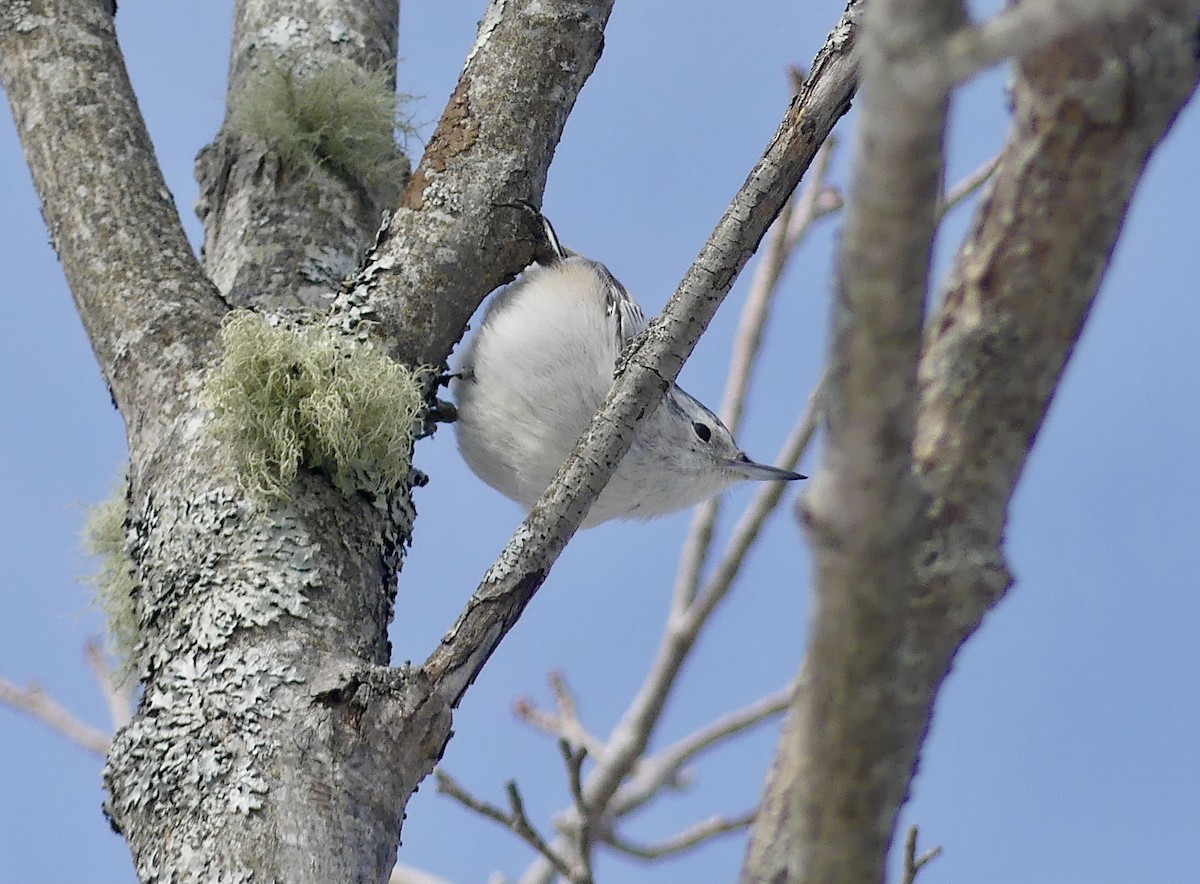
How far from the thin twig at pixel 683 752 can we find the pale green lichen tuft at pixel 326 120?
1.76 m

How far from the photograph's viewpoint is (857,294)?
85 centimetres

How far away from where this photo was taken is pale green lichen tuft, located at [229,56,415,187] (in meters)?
3.33

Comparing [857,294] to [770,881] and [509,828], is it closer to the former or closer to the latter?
[770,881]

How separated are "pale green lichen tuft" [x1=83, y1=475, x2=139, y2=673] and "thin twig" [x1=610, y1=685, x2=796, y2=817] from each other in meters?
1.50

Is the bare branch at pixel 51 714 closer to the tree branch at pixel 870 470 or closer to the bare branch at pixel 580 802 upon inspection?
the bare branch at pixel 580 802

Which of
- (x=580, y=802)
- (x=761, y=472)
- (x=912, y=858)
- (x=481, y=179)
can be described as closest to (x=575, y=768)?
(x=580, y=802)

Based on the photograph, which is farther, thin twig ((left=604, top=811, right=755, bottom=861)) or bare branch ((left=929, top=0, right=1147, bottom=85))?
thin twig ((left=604, top=811, right=755, bottom=861))

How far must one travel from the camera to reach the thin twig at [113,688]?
2836mm

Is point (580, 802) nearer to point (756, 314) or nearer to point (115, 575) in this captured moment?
point (115, 575)

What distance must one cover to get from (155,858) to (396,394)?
0.94 m

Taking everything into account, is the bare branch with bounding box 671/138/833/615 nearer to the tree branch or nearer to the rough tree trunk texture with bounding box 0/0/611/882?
the rough tree trunk texture with bounding box 0/0/611/882

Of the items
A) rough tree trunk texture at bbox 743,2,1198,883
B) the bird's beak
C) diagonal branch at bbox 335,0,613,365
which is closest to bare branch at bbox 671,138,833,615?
the bird's beak

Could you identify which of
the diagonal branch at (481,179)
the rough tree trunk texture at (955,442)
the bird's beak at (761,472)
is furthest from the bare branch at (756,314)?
the rough tree trunk texture at (955,442)

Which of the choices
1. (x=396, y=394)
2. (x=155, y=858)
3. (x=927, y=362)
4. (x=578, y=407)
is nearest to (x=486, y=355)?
(x=578, y=407)
